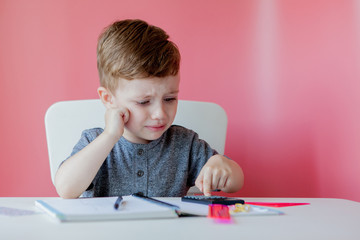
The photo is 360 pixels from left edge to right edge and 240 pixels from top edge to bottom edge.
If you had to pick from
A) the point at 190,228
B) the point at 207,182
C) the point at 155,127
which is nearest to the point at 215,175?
the point at 207,182

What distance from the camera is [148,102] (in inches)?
40.2

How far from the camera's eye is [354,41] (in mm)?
1481

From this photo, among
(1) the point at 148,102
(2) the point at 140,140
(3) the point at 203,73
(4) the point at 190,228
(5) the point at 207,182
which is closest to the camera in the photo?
(4) the point at 190,228

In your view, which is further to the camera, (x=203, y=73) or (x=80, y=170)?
(x=203, y=73)

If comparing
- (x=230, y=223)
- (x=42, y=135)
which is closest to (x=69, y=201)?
(x=230, y=223)

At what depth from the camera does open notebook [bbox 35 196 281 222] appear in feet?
1.89

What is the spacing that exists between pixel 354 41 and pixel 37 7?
3.81 feet

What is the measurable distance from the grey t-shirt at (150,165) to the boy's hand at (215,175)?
0.17m

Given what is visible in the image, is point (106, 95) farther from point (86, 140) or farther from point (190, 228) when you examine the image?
point (190, 228)

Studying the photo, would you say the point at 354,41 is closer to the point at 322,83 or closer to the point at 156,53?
the point at 322,83

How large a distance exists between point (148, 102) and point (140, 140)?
0.15 m

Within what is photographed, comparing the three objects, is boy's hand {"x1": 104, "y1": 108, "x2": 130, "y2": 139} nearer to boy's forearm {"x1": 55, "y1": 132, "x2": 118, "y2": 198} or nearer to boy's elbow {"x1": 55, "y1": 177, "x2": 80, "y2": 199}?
boy's forearm {"x1": 55, "y1": 132, "x2": 118, "y2": 198}

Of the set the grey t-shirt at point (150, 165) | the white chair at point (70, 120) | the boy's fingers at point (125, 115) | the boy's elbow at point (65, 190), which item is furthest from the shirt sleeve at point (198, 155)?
the boy's elbow at point (65, 190)

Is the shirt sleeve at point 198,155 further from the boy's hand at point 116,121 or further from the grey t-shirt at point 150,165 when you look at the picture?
the boy's hand at point 116,121
